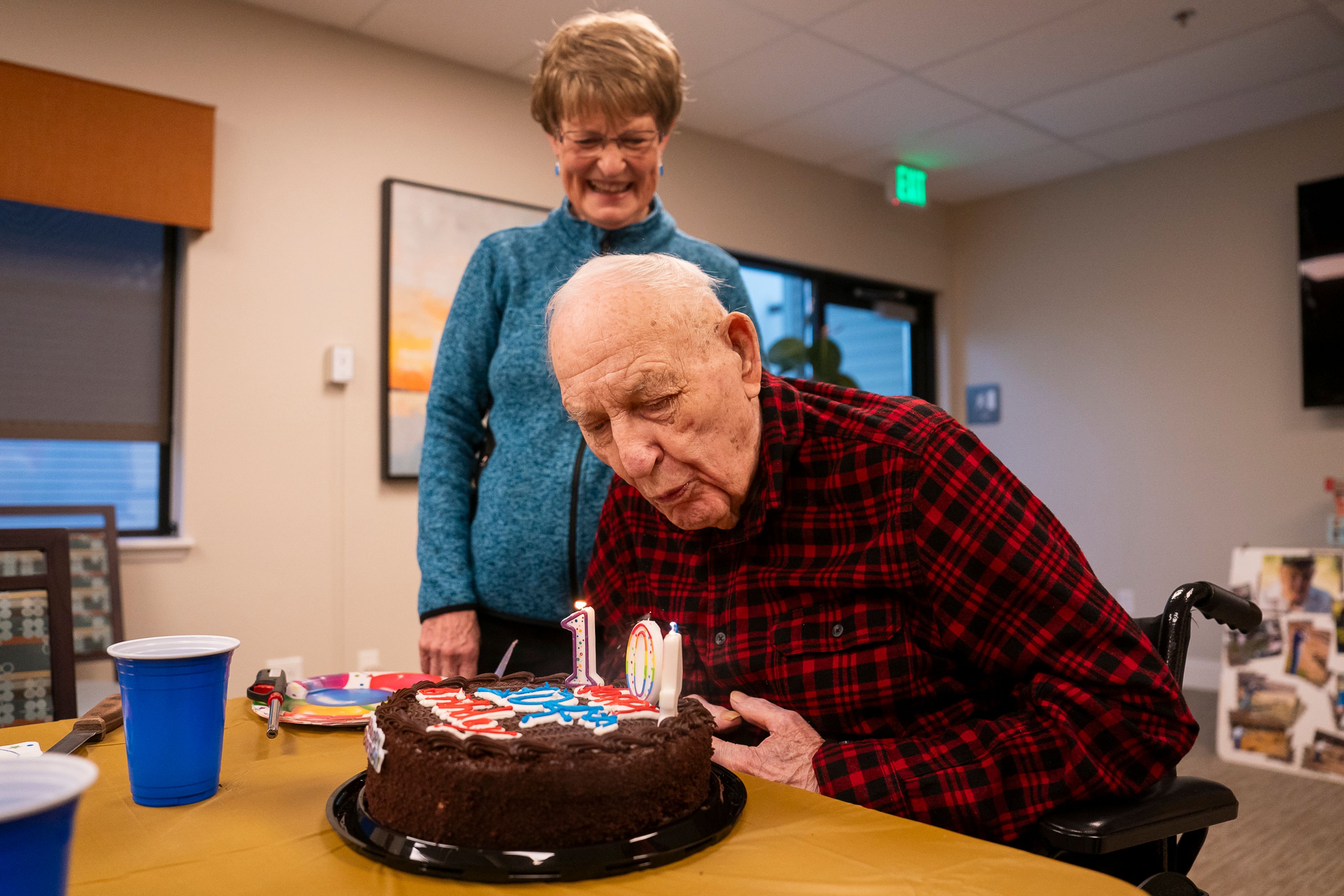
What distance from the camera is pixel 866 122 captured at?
14.7 ft

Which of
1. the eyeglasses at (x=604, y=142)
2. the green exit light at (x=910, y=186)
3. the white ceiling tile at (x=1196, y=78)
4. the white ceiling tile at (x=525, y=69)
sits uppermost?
the white ceiling tile at (x=1196, y=78)

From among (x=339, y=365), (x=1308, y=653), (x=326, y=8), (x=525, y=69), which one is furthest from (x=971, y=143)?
(x=339, y=365)

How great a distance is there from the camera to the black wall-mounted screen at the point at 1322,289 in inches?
168

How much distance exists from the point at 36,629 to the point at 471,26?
2463mm

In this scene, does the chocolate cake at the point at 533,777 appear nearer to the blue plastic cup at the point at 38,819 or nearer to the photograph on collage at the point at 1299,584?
the blue plastic cup at the point at 38,819

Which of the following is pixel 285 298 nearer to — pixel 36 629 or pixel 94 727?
pixel 36 629

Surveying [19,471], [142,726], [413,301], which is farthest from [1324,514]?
[19,471]

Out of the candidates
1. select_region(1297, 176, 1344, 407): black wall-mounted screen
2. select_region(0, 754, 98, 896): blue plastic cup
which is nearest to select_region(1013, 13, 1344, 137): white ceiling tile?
select_region(1297, 176, 1344, 407): black wall-mounted screen

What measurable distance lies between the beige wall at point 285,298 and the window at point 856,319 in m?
1.85

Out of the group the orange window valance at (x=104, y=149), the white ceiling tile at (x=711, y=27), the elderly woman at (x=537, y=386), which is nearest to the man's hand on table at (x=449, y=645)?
the elderly woman at (x=537, y=386)

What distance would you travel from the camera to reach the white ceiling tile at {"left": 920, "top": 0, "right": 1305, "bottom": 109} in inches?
134

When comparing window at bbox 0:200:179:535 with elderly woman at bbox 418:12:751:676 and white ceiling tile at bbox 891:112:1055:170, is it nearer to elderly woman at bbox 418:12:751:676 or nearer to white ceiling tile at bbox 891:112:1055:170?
elderly woman at bbox 418:12:751:676

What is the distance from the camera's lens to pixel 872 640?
1038mm

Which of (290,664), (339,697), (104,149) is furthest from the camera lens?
(290,664)
